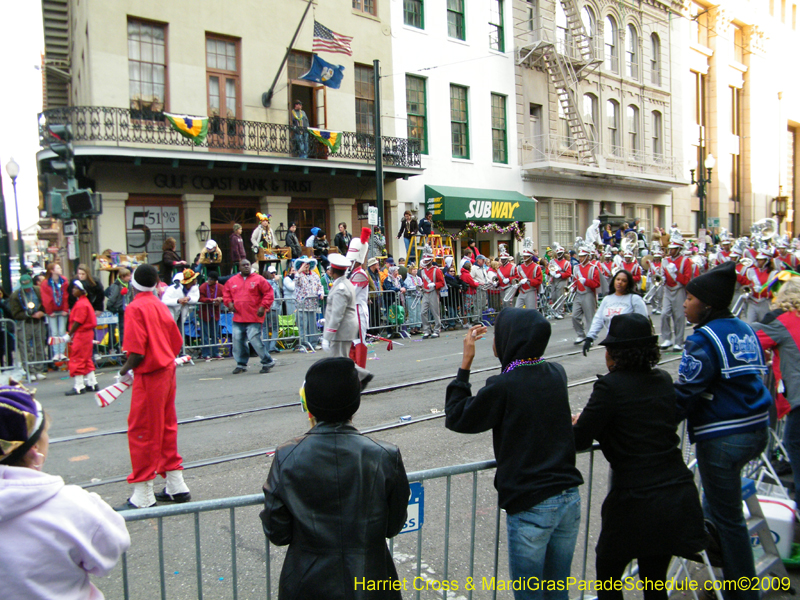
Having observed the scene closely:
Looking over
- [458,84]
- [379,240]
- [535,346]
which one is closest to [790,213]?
[458,84]

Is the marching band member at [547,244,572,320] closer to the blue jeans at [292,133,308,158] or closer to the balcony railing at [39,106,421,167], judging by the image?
the balcony railing at [39,106,421,167]

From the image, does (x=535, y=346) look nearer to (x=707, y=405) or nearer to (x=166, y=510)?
(x=707, y=405)

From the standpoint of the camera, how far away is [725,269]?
11.9 feet

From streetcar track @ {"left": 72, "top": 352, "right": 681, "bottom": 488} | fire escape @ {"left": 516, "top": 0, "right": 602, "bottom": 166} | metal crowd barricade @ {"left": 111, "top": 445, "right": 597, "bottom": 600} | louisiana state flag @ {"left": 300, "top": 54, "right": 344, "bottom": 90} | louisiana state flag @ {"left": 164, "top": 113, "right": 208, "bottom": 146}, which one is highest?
fire escape @ {"left": 516, "top": 0, "right": 602, "bottom": 166}

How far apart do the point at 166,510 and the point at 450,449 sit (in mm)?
4355

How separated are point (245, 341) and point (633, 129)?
26127 mm

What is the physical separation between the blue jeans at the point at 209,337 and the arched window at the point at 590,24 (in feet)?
72.1

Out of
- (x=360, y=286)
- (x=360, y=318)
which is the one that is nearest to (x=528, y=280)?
(x=360, y=286)

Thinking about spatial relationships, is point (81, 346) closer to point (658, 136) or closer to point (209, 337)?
point (209, 337)

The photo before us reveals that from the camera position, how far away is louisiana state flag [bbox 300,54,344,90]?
17906 millimetres

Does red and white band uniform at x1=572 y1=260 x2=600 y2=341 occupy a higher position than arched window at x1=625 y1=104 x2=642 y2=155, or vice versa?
arched window at x1=625 y1=104 x2=642 y2=155

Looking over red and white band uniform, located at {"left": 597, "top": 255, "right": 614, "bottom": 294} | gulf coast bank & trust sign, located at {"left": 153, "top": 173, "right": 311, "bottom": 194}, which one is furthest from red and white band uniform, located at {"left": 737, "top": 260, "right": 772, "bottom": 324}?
gulf coast bank & trust sign, located at {"left": 153, "top": 173, "right": 311, "bottom": 194}

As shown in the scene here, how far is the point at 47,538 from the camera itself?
1852mm

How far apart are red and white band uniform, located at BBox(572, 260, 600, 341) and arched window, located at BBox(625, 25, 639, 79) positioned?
20.9m
